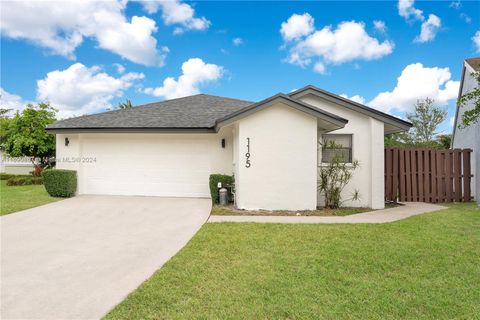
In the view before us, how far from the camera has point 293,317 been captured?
9.63ft

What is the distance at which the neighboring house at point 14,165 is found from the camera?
922 inches

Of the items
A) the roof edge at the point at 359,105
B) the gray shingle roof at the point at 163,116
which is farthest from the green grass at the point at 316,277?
the gray shingle roof at the point at 163,116

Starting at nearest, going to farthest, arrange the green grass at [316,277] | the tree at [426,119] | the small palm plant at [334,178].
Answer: the green grass at [316,277] < the small palm plant at [334,178] < the tree at [426,119]

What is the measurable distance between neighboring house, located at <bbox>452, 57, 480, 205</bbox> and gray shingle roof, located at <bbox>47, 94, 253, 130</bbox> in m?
10.6

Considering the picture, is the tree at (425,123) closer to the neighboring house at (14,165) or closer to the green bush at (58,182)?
the green bush at (58,182)

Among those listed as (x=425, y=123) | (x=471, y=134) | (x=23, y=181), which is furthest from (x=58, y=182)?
(x=425, y=123)

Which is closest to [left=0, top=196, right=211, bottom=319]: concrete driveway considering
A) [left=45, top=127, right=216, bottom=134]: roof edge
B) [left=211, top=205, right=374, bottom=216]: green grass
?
[left=211, top=205, right=374, bottom=216]: green grass

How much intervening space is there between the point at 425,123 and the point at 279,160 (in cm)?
2337

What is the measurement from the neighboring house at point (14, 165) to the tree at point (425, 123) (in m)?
33.2

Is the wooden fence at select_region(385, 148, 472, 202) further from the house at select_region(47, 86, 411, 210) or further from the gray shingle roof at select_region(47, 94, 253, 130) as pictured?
the gray shingle roof at select_region(47, 94, 253, 130)

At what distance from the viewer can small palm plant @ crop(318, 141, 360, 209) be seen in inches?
391

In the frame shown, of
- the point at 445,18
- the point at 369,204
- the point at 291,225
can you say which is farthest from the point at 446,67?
the point at 291,225

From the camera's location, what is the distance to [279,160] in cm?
908

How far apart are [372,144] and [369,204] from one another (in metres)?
2.28
